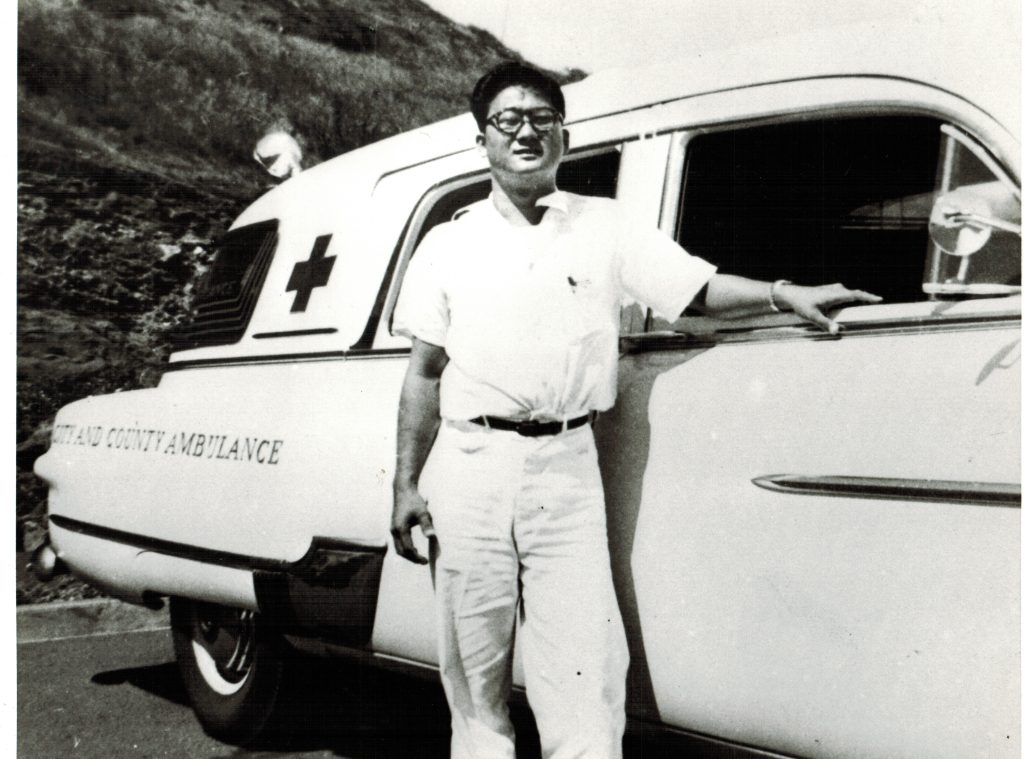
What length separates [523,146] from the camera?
2.22m

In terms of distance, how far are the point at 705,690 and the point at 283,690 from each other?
170cm

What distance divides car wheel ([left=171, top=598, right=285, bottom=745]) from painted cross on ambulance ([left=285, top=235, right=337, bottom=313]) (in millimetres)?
957

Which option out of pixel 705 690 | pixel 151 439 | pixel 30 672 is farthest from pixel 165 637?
pixel 705 690

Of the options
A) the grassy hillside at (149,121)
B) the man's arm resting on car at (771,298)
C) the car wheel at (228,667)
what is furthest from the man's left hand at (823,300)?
the car wheel at (228,667)

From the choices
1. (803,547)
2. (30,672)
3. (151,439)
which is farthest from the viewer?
(30,672)

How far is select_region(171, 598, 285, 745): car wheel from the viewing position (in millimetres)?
3145

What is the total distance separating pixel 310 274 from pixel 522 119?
3.80ft

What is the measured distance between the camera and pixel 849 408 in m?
1.85

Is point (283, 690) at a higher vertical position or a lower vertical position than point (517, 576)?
lower

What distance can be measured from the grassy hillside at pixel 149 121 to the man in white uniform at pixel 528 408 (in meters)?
0.79

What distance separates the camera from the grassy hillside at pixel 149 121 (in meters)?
3.31

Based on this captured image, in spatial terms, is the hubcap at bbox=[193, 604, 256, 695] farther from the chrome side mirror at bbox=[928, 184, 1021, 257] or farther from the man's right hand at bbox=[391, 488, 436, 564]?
the chrome side mirror at bbox=[928, 184, 1021, 257]

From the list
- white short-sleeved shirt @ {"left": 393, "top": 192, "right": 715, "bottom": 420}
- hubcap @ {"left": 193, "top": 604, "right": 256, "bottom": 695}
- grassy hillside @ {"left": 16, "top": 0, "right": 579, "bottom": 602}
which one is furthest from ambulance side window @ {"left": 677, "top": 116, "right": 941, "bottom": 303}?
hubcap @ {"left": 193, "top": 604, "right": 256, "bottom": 695}

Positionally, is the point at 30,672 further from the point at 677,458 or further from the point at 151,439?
the point at 677,458
